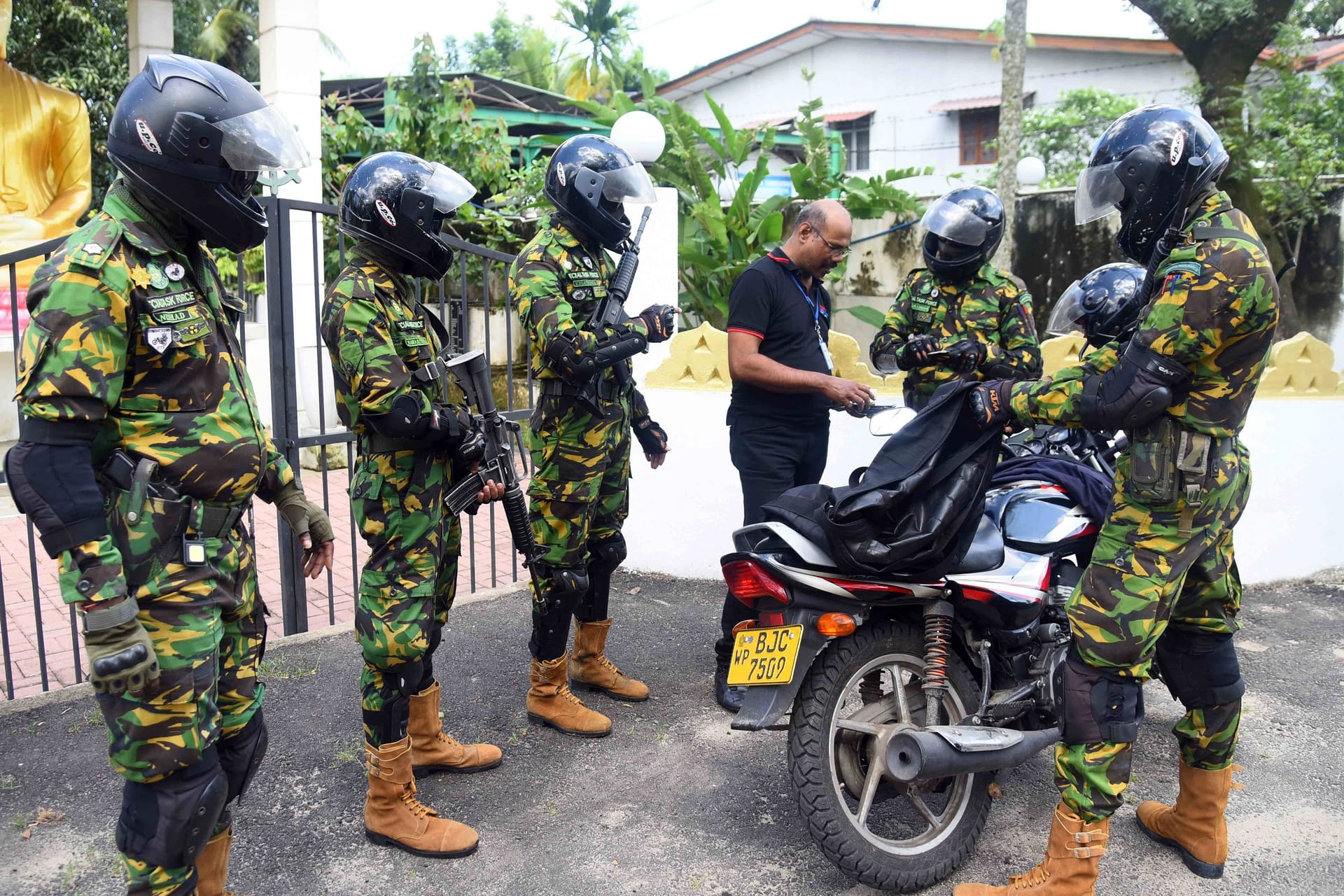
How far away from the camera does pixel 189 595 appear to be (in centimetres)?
214

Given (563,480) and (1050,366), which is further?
(1050,366)

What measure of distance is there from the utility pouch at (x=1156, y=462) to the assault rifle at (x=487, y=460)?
1785mm

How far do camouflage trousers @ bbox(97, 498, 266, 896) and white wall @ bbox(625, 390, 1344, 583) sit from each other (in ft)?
10.7

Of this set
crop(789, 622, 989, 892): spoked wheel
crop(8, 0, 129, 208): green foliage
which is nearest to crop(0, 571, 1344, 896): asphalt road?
crop(789, 622, 989, 892): spoked wheel

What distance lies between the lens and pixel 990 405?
2.70 m

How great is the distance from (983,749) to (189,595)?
202 centimetres

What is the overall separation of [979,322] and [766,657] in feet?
A: 7.18

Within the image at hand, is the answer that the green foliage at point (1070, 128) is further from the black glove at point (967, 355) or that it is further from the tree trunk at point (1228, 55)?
the black glove at point (967, 355)

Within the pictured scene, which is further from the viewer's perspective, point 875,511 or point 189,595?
point 875,511

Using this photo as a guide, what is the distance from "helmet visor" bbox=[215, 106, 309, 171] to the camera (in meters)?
2.21

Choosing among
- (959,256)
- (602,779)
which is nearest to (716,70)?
(959,256)

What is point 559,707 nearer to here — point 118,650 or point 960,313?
point 118,650

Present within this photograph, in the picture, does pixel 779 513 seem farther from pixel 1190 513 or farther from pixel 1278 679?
pixel 1278 679

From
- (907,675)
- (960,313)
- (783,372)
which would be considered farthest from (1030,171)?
(907,675)
